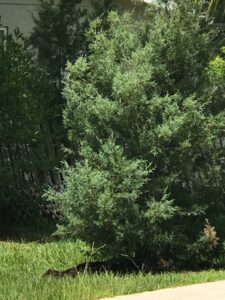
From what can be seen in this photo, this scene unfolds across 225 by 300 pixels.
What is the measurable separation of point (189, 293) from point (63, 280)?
1.28 metres

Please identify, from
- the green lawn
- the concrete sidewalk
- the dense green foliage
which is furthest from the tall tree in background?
the concrete sidewalk

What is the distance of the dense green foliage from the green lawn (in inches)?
20.8

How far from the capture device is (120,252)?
284 inches

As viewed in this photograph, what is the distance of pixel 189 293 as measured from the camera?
6.30 metres

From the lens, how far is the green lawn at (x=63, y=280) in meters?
6.05

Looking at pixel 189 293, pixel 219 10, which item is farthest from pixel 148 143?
pixel 219 10

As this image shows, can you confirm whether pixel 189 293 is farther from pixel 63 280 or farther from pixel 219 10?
pixel 219 10

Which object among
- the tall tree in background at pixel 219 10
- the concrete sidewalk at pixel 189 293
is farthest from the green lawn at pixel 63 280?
the tall tree in background at pixel 219 10

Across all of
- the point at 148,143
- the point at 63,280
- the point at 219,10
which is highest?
the point at 219,10

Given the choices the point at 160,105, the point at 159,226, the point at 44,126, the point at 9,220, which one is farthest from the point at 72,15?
the point at 159,226

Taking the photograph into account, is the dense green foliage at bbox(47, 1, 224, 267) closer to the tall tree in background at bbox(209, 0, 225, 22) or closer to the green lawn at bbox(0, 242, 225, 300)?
the green lawn at bbox(0, 242, 225, 300)

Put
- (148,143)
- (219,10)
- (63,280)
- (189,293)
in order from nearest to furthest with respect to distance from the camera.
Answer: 1. (189,293)
2. (63,280)
3. (148,143)
4. (219,10)

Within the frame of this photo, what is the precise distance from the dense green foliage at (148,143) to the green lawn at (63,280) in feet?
1.73

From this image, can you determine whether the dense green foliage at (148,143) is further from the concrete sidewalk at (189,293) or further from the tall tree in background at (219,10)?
the tall tree in background at (219,10)
